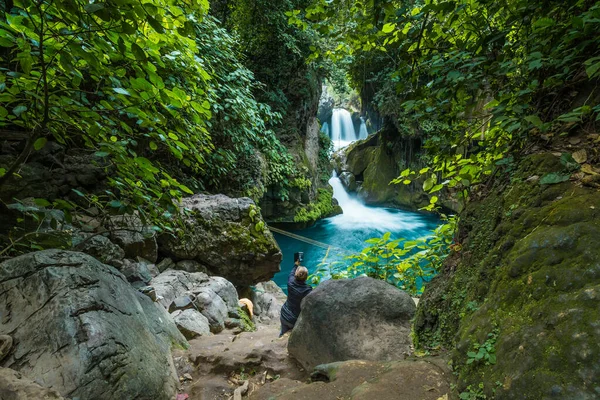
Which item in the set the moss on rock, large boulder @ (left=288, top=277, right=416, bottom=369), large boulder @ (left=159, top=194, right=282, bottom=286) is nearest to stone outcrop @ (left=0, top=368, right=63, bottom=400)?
large boulder @ (left=288, top=277, right=416, bottom=369)

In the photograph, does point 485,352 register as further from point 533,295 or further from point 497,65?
point 497,65

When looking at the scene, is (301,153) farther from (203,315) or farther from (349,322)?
(349,322)

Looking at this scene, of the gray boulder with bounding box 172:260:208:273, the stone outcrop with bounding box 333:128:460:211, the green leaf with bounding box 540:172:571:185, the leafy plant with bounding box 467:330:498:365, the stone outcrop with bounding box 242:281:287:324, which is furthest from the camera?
the stone outcrop with bounding box 333:128:460:211

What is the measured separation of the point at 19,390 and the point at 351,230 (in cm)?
1486

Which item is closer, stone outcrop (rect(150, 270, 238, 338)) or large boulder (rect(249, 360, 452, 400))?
large boulder (rect(249, 360, 452, 400))

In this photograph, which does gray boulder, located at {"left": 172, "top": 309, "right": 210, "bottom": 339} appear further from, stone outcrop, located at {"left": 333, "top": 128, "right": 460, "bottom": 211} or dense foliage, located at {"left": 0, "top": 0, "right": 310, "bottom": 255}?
stone outcrop, located at {"left": 333, "top": 128, "right": 460, "bottom": 211}

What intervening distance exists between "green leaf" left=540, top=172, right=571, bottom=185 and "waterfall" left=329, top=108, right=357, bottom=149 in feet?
82.0

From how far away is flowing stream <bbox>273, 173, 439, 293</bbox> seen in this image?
12477 millimetres

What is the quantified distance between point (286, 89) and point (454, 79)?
11237 millimetres

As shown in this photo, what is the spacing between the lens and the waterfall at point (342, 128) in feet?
87.2

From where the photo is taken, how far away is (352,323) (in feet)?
9.47

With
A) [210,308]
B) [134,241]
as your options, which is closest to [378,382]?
[210,308]

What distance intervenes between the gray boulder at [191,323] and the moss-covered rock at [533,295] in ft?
10.9

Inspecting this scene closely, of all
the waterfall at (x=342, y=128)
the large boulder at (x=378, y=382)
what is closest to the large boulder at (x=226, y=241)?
the large boulder at (x=378, y=382)
